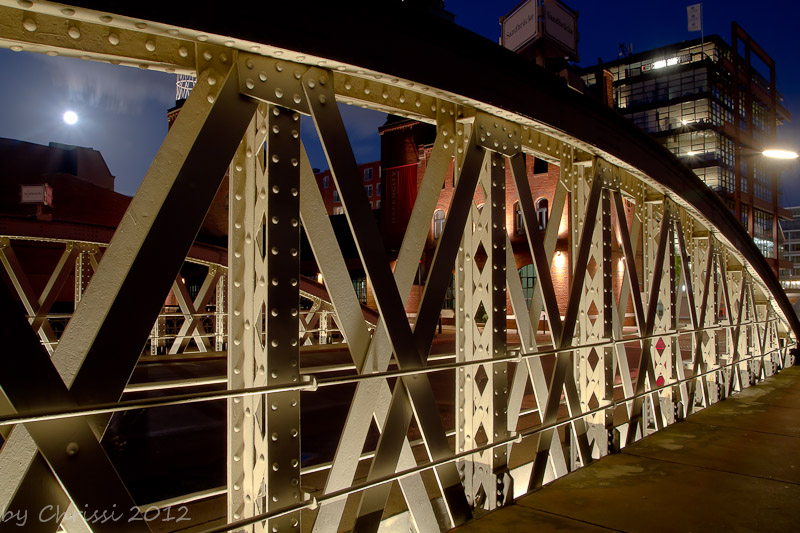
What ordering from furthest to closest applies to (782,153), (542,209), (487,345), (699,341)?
1. (542,209)
2. (782,153)
3. (699,341)
4. (487,345)

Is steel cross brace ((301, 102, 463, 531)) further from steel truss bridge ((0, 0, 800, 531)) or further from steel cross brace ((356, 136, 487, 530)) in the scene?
steel cross brace ((356, 136, 487, 530))

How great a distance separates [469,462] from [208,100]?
3.08 metres

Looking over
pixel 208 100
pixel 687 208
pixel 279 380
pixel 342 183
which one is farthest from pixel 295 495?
pixel 687 208

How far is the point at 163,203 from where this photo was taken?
97.1 inches

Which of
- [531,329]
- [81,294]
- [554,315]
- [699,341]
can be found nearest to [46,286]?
[81,294]

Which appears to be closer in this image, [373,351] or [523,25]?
[373,351]

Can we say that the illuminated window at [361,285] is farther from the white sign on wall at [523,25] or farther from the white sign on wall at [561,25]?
the white sign on wall at [523,25]

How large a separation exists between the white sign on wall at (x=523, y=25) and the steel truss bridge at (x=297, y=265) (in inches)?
54.5

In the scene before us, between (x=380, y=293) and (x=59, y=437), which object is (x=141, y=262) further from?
(x=380, y=293)

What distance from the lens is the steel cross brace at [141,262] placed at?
211cm

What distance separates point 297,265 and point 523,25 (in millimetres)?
4610

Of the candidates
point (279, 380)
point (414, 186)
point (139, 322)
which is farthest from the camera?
point (414, 186)

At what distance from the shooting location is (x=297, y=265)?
279cm

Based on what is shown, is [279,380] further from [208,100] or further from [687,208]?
[687,208]
